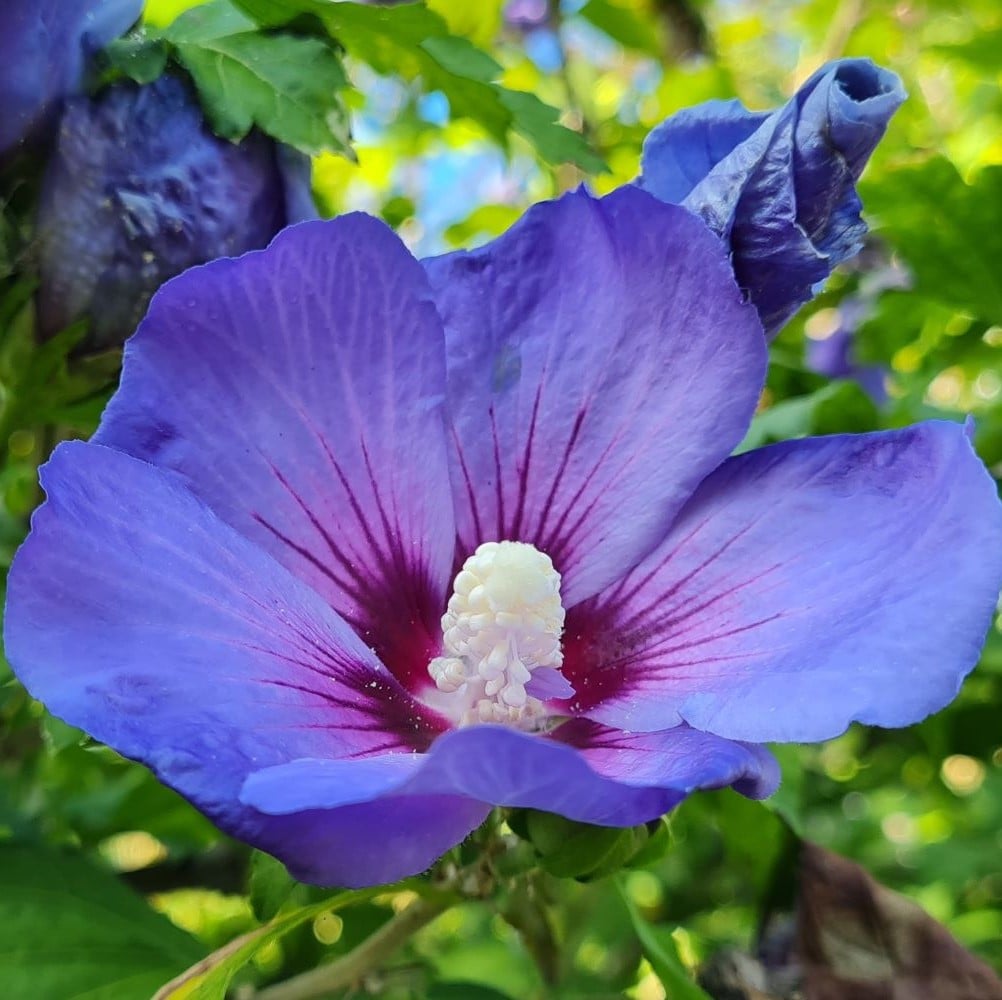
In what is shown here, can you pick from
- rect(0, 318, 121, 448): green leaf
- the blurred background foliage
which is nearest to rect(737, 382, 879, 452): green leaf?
the blurred background foliage

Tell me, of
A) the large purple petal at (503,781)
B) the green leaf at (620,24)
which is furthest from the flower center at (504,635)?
the green leaf at (620,24)

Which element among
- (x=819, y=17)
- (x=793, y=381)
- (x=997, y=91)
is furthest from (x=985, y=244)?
(x=819, y=17)

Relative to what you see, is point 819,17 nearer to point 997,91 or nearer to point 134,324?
point 997,91

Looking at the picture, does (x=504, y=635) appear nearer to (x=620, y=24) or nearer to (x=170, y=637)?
(x=170, y=637)

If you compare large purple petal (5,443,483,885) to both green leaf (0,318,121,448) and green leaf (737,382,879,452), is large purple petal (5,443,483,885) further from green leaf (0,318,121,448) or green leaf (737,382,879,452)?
green leaf (737,382,879,452)

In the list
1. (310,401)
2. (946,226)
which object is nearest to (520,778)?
(310,401)

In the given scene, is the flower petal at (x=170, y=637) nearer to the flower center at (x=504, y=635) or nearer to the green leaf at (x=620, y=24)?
the flower center at (x=504, y=635)
